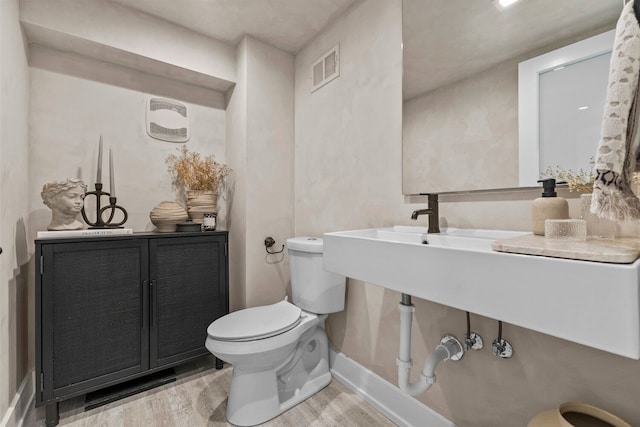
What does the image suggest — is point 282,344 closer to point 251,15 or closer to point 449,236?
point 449,236

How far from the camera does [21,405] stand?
1462 mm

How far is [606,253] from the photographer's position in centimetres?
58

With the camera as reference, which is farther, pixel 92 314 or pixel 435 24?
pixel 92 314

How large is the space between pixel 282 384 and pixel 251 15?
89.0 inches

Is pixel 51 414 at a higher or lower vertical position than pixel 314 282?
lower

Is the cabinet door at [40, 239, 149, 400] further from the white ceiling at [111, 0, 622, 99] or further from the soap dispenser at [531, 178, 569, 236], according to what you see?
the soap dispenser at [531, 178, 569, 236]

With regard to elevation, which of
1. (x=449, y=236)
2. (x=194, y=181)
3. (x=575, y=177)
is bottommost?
(x=449, y=236)

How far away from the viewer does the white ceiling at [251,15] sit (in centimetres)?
180

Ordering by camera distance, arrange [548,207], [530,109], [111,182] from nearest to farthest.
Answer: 1. [548,207]
2. [530,109]
3. [111,182]

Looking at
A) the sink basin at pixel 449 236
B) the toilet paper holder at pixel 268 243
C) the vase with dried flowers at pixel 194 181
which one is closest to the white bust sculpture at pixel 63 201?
the vase with dried flowers at pixel 194 181

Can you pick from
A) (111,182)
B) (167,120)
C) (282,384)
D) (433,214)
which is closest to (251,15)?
(167,120)

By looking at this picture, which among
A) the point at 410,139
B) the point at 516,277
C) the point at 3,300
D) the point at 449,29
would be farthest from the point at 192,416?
the point at 449,29

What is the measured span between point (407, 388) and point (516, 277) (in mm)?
799

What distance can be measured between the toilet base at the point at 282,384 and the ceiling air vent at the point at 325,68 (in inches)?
63.9
